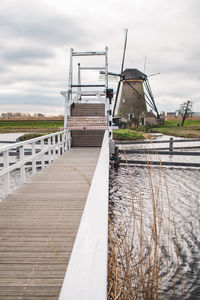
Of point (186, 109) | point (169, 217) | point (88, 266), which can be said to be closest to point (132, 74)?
point (186, 109)

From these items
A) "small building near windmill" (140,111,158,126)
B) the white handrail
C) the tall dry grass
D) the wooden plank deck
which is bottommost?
the wooden plank deck

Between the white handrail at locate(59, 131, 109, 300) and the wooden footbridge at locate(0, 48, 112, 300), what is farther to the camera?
the wooden footbridge at locate(0, 48, 112, 300)

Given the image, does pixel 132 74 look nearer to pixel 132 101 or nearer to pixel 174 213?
pixel 132 101

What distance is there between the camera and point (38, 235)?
150 inches

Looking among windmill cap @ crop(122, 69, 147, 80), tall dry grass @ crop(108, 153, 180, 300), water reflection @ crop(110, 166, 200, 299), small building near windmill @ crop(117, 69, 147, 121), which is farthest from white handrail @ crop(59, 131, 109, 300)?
small building near windmill @ crop(117, 69, 147, 121)

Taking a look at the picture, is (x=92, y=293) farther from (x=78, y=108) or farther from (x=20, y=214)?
(x=78, y=108)

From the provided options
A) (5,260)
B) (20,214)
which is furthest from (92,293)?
(20,214)

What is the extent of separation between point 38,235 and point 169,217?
6.06ft

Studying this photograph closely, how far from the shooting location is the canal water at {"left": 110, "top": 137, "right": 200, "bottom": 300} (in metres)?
3.74

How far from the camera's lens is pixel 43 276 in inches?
112

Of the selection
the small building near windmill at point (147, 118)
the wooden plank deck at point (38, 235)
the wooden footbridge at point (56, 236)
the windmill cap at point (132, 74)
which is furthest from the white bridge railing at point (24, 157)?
the small building near windmill at point (147, 118)

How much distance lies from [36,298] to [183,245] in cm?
481

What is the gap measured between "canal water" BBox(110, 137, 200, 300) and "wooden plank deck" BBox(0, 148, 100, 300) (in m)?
0.85

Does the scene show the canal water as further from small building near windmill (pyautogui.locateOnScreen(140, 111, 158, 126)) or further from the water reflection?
small building near windmill (pyautogui.locateOnScreen(140, 111, 158, 126))
